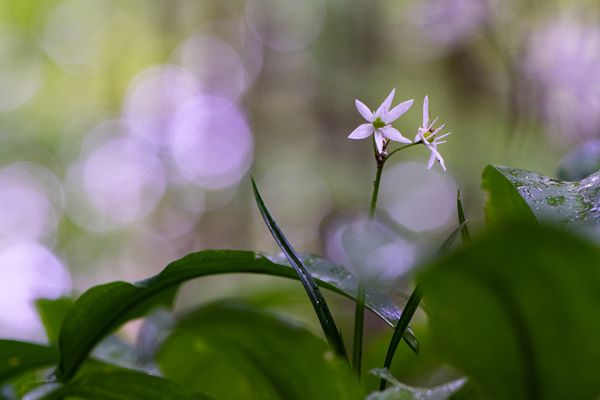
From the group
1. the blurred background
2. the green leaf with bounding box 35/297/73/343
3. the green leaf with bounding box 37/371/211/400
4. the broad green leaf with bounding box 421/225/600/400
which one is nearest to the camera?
the broad green leaf with bounding box 421/225/600/400

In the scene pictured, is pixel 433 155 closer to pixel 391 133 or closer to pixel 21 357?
pixel 391 133

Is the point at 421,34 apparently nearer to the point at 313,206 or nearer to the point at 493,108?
the point at 493,108

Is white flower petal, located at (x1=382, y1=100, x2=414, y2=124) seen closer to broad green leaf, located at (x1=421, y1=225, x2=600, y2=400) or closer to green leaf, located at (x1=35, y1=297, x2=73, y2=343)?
broad green leaf, located at (x1=421, y1=225, x2=600, y2=400)

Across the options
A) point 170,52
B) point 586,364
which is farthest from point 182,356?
point 170,52

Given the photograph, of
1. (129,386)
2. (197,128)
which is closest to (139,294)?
(129,386)

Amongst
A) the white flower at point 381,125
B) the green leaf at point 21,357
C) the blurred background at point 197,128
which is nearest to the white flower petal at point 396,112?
the white flower at point 381,125

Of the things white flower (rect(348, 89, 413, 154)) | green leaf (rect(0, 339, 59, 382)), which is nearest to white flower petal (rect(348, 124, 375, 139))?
white flower (rect(348, 89, 413, 154))

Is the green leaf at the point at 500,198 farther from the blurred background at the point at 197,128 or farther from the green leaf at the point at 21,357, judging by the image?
the blurred background at the point at 197,128
